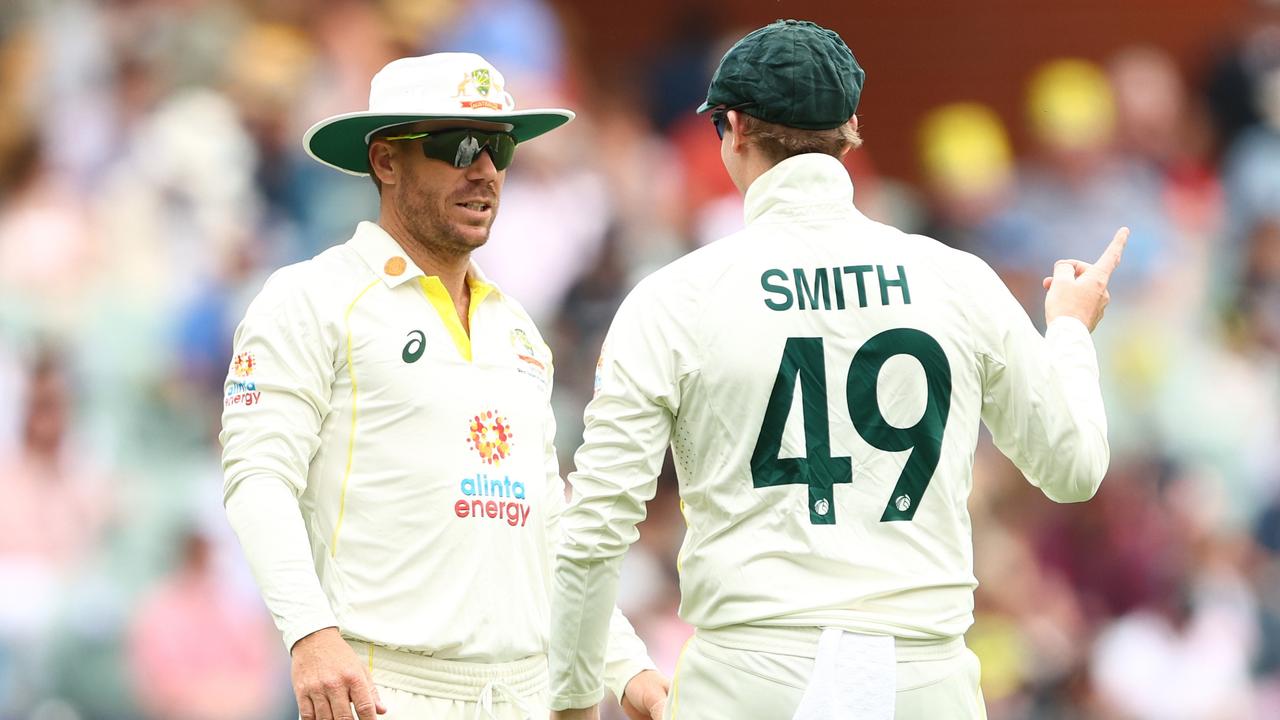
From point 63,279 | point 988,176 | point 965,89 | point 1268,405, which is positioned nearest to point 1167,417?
point 1268,405

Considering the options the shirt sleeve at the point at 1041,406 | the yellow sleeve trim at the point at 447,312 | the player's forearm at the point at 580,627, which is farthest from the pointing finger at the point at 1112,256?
the yellow sleeve trim at the point at 447,312

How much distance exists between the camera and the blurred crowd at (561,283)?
328 inches

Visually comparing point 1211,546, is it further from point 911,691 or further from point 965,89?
point 911,691

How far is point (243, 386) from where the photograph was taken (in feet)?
13.2

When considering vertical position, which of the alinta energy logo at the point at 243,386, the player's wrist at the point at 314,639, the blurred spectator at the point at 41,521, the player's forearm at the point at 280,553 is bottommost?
the blurred spectator at the point at 41,521

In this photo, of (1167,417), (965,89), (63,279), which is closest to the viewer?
(63,279)

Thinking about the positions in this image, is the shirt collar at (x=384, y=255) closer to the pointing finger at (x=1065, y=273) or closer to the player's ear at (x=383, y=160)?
the player's ear at (x=383, y=160)

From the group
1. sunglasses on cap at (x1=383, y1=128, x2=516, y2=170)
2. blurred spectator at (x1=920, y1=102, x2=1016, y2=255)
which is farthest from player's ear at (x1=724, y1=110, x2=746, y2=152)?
blurred spectator at (x1=920, y1=102, x2=1016, y2=255)

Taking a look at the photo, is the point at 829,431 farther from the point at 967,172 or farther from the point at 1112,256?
the point at 967,172

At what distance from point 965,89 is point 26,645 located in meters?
6.92

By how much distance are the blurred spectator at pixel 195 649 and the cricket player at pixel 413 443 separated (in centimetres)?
417

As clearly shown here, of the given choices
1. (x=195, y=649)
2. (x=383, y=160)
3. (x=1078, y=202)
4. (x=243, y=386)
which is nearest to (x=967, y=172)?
(x=1078, y=202)

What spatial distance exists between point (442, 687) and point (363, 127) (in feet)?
4.54

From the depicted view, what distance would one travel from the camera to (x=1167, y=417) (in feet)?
35.6
